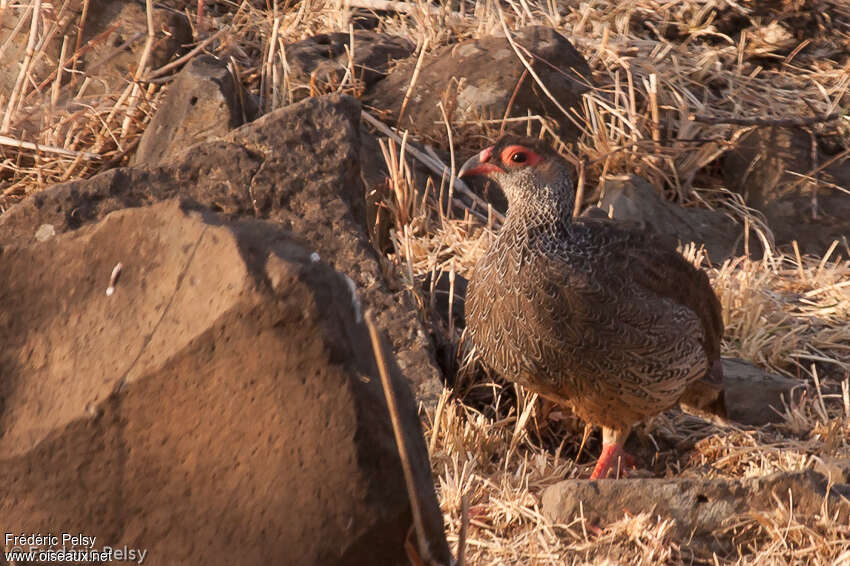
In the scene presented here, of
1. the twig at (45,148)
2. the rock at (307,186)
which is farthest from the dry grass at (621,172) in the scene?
the rock at (307,186)

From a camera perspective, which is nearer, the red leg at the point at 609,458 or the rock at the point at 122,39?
the red leg at the point at 609,458

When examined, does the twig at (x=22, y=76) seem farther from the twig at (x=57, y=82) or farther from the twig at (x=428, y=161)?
the twig at (x=428, y=161)

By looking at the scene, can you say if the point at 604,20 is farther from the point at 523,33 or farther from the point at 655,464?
the point at 655,464

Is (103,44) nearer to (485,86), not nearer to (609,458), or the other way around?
(485,86)

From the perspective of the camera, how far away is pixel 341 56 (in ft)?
24.3

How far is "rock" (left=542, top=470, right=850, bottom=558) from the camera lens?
138 inches

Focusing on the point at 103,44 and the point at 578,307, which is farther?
the point at 103,44

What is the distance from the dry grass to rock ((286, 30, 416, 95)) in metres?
0.13

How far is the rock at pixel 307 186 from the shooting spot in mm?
4375

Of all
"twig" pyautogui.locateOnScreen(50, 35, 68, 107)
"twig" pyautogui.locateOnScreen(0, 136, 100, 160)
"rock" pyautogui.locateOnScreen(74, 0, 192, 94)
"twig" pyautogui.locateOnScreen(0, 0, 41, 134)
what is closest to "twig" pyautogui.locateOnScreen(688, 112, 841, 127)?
"rock" pyautogui.locateOnScreen(74, 0, 192, 94)

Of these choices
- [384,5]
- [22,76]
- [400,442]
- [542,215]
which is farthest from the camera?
[384,5]

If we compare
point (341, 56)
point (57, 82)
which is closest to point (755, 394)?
point (341, 56)

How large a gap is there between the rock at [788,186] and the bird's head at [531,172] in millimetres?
3177

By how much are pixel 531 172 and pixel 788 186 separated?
3465mm
